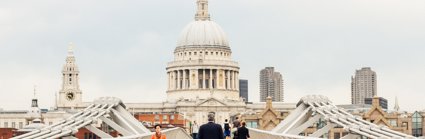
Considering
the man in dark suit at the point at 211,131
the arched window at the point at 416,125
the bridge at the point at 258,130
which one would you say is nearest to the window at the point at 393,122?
the arched window at the point at 416,125

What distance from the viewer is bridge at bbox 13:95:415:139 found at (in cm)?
4475

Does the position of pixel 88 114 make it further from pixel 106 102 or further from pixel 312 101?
pixel 312 101

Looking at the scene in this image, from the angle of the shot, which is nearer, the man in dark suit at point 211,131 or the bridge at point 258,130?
the man in dark suit at point 211,131

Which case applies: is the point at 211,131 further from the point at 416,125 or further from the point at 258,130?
the point at 416,125

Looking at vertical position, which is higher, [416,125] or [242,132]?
[416,125]

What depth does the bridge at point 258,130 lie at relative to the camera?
44750 mm

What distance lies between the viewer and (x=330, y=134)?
116m

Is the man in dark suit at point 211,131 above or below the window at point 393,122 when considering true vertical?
below

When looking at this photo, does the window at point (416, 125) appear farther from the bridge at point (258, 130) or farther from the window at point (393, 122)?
the bridge at point (258, 130)

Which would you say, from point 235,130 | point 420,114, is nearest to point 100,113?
point 235,130

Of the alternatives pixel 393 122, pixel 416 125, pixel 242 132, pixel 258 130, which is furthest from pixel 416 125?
pixel 242 132

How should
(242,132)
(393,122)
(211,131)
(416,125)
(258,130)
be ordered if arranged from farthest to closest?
(393,122) < (416,125) < (258,130) < (242,132) < (211,131)

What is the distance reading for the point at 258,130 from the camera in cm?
5103

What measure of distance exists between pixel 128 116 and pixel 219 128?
22873 millimetres
